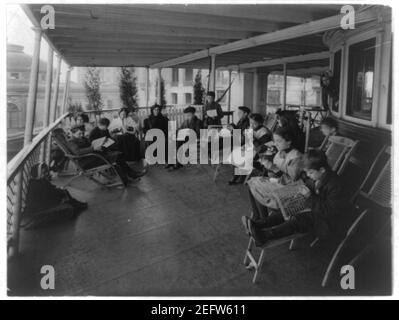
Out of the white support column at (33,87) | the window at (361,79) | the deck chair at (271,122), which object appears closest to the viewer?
the white support column at (33,87)

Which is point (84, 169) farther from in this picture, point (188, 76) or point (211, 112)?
point (188, 76)

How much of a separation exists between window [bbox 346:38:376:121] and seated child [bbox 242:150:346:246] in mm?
1692

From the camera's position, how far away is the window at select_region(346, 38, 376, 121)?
13.1 feet

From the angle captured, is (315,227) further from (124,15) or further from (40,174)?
(40,174)

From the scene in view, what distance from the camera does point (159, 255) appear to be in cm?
293

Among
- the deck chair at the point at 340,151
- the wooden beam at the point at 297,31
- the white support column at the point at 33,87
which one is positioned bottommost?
the deck chair at the point at 340,151

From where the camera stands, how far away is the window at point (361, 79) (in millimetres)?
4004

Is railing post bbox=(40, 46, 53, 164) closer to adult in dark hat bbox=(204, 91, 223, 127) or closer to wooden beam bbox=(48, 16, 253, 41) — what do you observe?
wooden beam bbox=(48, 16, 253, 41)

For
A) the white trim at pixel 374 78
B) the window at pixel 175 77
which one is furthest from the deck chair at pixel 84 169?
the window at pixel 175 77

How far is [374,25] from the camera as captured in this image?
12.1ft

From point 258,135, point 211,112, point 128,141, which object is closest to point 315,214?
point 258,135

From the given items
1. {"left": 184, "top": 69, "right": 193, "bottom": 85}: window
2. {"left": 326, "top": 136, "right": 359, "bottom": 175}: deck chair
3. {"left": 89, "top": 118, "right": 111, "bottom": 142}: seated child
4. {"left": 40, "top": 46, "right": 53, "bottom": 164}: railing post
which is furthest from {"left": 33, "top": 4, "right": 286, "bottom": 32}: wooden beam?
{"left": 184, "top": 69, "right": 193, "bottom": 85}: window

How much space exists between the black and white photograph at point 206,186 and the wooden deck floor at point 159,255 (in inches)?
0.5

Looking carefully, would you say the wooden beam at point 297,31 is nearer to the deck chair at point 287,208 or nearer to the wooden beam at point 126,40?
the wooden beam at point 126,40
